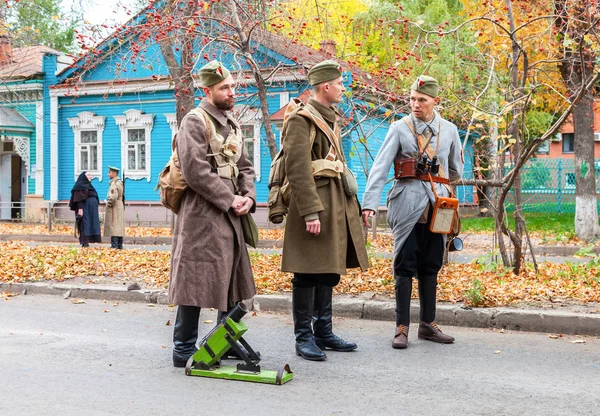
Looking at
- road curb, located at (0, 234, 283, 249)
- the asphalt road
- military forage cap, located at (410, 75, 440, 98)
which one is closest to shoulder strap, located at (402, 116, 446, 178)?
military forage cap, located at (410, 75, 440, 98)

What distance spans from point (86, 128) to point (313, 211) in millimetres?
26099

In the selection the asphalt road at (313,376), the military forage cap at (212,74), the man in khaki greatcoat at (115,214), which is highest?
the military forage cap at (212,74)

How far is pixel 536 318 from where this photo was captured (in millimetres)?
7254

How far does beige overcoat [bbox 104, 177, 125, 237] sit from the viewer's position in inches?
663

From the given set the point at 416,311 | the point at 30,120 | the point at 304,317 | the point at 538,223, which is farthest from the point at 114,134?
the point at 304,317

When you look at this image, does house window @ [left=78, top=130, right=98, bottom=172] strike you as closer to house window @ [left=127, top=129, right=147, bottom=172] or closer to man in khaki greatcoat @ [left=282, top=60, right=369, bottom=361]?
house window @ [left=127, top=129, right=147, bottom=172]

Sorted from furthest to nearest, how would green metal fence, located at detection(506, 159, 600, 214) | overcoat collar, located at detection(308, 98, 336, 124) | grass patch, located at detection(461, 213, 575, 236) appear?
1. green metal fence, located at detection(506, 159, 600, 214)
2. grass patch, located at detection(461, 213, 575, 236)
3. overcoat collar, located at detection(308, 98, 336, 124)

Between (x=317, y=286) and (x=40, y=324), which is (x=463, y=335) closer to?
(x=317, y=286)

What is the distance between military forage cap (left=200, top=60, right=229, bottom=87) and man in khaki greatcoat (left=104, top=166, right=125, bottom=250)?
11.6 m

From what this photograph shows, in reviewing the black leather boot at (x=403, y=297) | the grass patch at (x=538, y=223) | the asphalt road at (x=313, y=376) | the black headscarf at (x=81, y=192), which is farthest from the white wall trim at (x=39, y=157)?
the black leather boot at (x=403, y=297)

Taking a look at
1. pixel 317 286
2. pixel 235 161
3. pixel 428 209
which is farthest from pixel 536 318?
pixel 235 161

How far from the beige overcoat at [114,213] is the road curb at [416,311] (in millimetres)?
6653

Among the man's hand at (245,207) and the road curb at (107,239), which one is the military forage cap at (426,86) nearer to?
the man's hand at (245,207)

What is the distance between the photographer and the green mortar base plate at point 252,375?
5.20 meters
